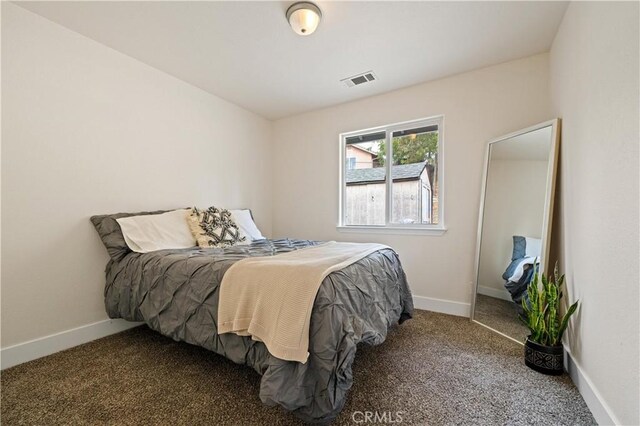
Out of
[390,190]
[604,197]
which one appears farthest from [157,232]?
[604,197]

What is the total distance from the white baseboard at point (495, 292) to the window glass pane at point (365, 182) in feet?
3.87

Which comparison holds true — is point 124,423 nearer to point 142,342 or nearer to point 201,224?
point 142,342

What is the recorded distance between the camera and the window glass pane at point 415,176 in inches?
113

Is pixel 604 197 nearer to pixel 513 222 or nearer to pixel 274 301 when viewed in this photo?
pixel 513 222

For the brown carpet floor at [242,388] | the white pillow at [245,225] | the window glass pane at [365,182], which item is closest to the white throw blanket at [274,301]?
the brown carpet floor at [242,388]

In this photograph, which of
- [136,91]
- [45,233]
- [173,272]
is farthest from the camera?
[136,91]

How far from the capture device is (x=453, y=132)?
2688 millimetres

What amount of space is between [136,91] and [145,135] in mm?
389

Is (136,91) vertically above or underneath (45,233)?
above

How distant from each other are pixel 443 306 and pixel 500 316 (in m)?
0.53

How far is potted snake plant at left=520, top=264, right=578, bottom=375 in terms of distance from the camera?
63.7 inches

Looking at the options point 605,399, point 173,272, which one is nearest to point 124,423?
point 173,272

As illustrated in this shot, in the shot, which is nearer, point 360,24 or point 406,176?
point 360,24

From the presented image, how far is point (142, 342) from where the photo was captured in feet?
6.82
